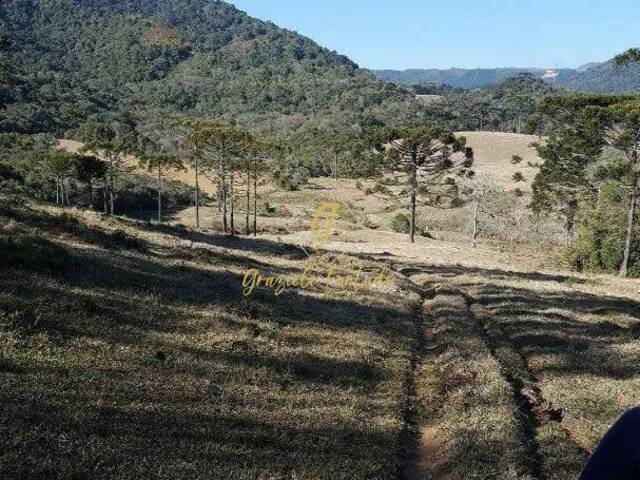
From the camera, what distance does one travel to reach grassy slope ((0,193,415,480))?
8969 millimetres

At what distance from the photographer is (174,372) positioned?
1284cm

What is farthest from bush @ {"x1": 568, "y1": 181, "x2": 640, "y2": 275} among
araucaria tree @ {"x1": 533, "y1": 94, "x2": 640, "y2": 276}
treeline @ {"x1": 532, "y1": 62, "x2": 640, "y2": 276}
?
araucaria tree @ {"x1": 533, "y1": 94, "x2": 640, "y2": 276}

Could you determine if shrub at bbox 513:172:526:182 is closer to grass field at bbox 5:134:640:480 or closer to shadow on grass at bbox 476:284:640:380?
shadow on grass at bbox 476:284:640:380

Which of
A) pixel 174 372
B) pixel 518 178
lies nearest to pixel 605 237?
pixel 174 372

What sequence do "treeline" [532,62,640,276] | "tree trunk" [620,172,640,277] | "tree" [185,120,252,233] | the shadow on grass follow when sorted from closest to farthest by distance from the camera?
the shadow on grass
"tree trunk" [620,172,640,277]
"treeline" [532,62,640,276]
"tree" [185,120,252,233]

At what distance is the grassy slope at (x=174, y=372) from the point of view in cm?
897

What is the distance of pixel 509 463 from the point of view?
10930 millimetres

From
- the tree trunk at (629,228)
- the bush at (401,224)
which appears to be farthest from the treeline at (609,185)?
the bush at (401,224)

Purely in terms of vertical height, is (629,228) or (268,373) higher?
(268,373)

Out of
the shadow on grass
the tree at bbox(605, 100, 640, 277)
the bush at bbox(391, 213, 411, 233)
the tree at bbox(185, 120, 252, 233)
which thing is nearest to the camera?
the shadow on grass

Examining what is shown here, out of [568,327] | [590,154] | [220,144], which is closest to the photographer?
[568,327]

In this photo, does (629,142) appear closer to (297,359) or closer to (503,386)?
(503,386)

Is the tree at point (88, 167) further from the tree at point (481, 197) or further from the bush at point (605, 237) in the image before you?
the bush at point (605, 237)

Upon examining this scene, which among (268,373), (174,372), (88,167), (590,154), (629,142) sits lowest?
(268,373)
